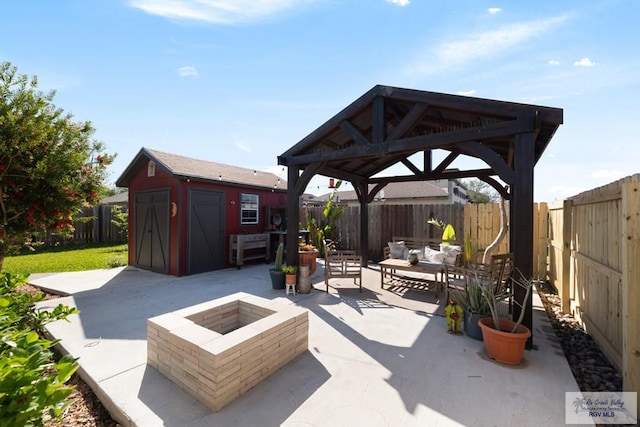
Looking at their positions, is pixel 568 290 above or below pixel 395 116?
below

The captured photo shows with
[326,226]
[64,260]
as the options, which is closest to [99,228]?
[64,260]

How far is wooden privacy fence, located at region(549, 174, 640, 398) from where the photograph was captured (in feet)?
8.02

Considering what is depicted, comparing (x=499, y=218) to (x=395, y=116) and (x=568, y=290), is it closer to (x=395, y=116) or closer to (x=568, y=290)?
(x=568, y=290)

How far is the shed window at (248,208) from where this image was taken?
30.9 ft

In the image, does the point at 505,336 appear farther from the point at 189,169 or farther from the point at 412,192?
the point at 412,192

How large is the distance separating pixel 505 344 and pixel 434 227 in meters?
6.18

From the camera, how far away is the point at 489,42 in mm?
5082

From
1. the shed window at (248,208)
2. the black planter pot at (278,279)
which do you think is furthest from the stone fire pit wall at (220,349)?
the shed window at (248,208)

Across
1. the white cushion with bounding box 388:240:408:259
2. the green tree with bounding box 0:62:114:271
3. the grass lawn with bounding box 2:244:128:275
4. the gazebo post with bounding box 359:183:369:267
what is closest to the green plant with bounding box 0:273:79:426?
the green tree with bounding box 0:62:114:271

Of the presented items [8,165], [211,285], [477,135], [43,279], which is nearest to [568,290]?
[477,135]

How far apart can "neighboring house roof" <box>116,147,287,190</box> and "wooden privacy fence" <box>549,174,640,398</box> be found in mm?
8106

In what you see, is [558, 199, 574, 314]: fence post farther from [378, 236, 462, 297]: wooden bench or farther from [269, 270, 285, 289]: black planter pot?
[269, 270, 285, 289]: black planter pot

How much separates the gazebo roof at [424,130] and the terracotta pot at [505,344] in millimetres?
1983

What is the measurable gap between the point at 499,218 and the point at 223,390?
8.52m
